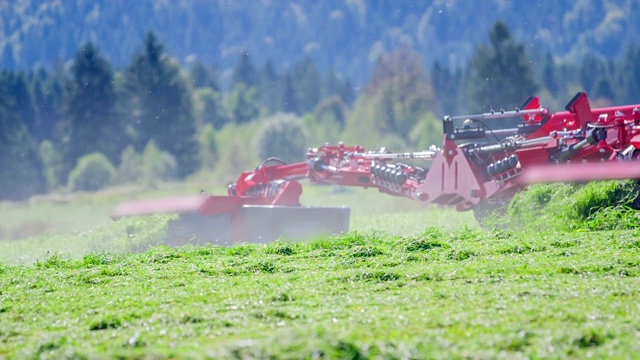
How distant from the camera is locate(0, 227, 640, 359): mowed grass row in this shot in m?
6.56

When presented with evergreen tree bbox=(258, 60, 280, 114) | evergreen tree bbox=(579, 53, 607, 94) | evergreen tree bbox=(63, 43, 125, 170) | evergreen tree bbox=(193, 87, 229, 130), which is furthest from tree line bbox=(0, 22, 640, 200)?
evergreen tree bbox=(258, 60, 280, 114)

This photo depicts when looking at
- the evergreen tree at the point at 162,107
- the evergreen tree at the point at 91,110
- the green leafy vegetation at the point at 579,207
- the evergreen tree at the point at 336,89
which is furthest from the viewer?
the evergreen tree at the point at 336,89

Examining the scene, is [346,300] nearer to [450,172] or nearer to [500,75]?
[450,172]

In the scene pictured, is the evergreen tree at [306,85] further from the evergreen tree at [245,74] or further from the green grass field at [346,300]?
the green grass field at [346,300]

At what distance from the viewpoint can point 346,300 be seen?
8.59 meters

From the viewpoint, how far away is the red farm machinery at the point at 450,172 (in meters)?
14.6

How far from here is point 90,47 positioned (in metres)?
62.4

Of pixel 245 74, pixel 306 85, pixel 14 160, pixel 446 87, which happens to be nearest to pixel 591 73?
pixel 446 87

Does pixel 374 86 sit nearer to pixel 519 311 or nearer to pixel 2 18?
pixel 519 311

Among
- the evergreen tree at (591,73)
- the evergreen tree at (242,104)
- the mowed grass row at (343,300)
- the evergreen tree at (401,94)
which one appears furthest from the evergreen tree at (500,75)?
the mowed grass row at (343,300)

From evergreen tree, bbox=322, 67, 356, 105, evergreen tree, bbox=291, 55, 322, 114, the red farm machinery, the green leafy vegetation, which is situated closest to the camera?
the green leafy vegetation

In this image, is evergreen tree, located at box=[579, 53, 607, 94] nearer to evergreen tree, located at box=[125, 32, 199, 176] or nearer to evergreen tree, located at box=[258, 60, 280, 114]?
evergreen tree, located at box=[258, 60, 280, 114]

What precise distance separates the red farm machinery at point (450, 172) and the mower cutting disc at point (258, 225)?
0.7 inches

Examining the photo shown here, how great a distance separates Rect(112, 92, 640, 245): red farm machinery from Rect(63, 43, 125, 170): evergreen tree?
4079 cm
